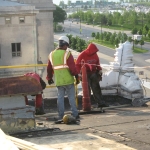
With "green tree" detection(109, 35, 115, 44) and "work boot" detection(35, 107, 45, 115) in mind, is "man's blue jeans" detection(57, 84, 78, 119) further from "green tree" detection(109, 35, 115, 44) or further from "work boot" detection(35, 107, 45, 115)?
"green tree" detection(109, 35, 115, 44)

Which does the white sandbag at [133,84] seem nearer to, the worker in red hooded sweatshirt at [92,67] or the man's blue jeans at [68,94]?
the worker in red hooded sweatshirt at [92,67]

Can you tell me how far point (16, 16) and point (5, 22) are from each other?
1.23 metres

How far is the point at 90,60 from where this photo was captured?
9.92 meters

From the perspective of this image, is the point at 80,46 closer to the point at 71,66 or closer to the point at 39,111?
the point at 39,111

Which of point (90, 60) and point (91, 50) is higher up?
point (91, 50)

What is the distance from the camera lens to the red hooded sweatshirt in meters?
9.89

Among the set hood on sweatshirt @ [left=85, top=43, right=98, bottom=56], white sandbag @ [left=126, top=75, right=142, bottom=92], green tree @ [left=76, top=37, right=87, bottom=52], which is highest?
hood on sweatshirt @ [left=85, top=43, right=98, bottom=56]

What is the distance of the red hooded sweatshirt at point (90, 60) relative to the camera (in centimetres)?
989

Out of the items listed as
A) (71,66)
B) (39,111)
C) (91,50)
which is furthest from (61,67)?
(91,50)

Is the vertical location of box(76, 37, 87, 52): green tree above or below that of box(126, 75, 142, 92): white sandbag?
below

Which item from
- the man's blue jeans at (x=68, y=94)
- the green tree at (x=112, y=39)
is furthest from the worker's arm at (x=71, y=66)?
the green tree at (x=112, y=39)

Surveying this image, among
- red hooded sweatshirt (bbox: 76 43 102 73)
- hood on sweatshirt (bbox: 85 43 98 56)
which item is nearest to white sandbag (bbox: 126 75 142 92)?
red hooded sweatshirt (bbox: 76 43 102 73)

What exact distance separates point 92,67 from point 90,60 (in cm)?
15

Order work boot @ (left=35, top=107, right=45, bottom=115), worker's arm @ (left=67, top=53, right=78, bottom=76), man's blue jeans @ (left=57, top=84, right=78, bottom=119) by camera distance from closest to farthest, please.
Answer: worker's arm @ (left=67, top=53, right=78, bottom=76) → man's blue jeans @ (left=57, top=84, right=78, bottom=119) → work boot @ (left=35, top=107, right=45, bottom=115)
